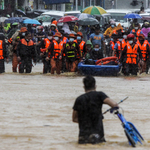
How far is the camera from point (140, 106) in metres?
13.1

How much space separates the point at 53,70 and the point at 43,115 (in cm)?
965

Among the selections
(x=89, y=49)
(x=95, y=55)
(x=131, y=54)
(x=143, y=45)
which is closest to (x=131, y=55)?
(x=131, y=54)

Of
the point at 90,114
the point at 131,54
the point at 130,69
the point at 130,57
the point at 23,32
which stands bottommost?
the point at 130,69

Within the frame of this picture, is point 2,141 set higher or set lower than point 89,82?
lower

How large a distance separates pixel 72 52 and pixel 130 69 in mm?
2151

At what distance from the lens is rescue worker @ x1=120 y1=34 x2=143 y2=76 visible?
2019cm

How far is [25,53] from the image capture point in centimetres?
2081

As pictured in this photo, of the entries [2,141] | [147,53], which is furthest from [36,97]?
[147,53]

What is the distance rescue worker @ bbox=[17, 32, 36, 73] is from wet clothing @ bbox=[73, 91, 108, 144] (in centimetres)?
1252

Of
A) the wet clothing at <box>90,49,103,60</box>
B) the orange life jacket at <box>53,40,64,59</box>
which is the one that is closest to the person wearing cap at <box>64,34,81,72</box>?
the orange life jacket at <box>53,40,64,59</box>

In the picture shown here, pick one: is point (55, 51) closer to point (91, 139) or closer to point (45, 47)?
point (45, 47)

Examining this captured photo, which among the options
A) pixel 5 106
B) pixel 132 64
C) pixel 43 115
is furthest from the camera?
pixel 132 64

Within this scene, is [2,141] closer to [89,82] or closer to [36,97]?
[89,82]

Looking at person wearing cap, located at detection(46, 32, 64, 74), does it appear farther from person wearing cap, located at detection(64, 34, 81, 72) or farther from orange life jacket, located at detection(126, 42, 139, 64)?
orange life jacket, located at detection(126, 42, 139, 64)
